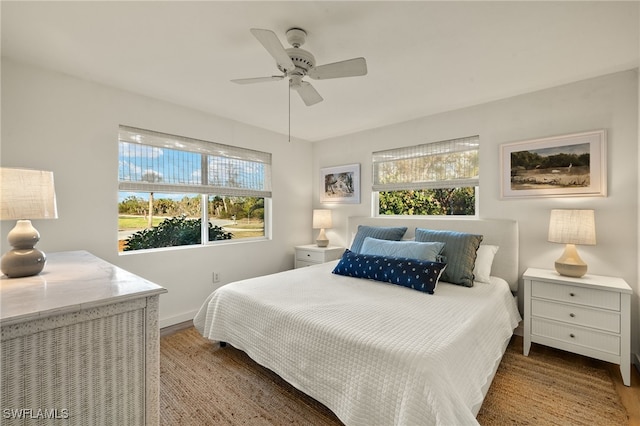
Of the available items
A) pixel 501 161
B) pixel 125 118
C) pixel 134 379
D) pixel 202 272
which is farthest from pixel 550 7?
pixel 202 272

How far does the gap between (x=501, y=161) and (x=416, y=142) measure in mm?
946

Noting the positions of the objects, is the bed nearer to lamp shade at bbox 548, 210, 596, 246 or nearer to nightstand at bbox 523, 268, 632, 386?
nightstand at bbox 523, 268, 632, 386

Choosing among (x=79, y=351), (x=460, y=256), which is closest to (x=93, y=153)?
(x=79, y=351)

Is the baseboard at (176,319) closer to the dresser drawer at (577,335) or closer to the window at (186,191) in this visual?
the window at (186,191)

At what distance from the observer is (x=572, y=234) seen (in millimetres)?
2277

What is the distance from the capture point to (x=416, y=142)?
3.46 metres

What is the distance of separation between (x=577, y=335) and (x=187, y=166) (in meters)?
3.89

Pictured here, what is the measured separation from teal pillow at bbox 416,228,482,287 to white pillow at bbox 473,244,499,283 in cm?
11

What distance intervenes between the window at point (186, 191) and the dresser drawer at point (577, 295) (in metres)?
3.14

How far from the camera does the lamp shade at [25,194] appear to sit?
1.27 metres

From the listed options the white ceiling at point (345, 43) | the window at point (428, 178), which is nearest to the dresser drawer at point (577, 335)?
the window at point (428, 178)

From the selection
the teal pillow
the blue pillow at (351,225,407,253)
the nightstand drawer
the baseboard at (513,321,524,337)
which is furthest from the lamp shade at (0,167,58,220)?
the baseboard at (513,321,524,337)

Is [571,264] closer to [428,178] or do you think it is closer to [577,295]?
[577,295]
